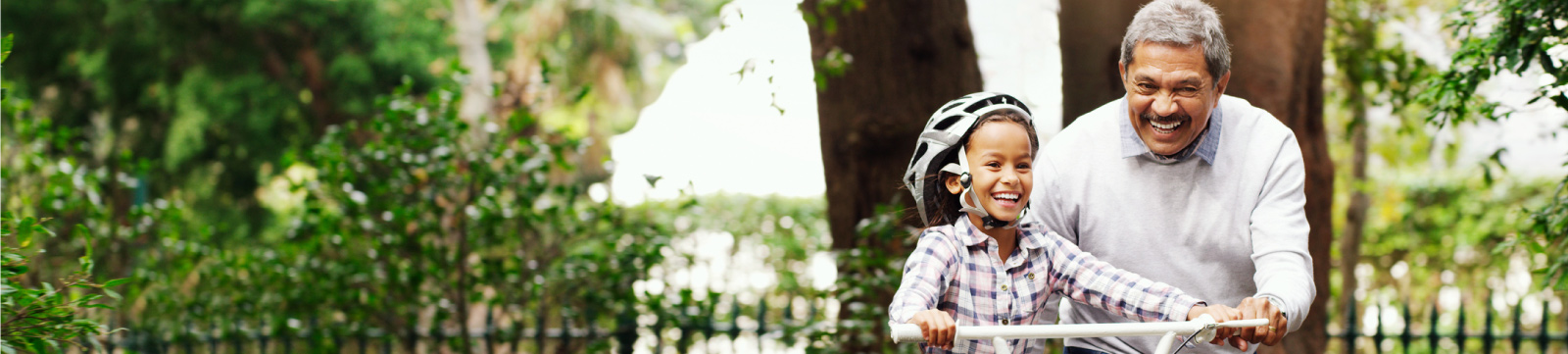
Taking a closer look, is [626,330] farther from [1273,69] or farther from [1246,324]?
[1246,324]

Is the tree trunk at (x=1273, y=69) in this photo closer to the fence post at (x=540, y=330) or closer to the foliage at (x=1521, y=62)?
the foliage at (x=1521, y=62)

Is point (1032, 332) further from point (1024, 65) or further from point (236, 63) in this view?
point (236, 63)

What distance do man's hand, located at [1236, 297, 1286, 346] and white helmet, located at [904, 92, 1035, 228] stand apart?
46 cm

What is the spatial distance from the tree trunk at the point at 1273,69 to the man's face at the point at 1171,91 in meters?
1.89

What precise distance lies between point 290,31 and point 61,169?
16.4 ft

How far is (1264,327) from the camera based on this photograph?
192cm

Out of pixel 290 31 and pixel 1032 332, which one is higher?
pixel 290 31

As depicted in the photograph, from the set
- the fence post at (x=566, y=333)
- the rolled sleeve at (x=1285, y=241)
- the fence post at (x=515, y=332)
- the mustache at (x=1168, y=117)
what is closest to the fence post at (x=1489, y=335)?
the rolled sleeve at (x=1285, y=241)

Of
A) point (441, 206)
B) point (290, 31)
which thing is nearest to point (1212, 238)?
point (441, 206)

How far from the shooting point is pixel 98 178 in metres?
5.02

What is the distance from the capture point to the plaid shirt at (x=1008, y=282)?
6.70 ft

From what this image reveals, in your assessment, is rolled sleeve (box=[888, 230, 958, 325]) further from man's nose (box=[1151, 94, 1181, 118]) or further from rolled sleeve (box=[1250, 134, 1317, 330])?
rolled sleeve (box=[1250, 134, 1317, 330])

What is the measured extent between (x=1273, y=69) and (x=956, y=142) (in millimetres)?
2313

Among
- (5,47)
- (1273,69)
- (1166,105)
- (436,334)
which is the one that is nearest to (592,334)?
(436,334)
